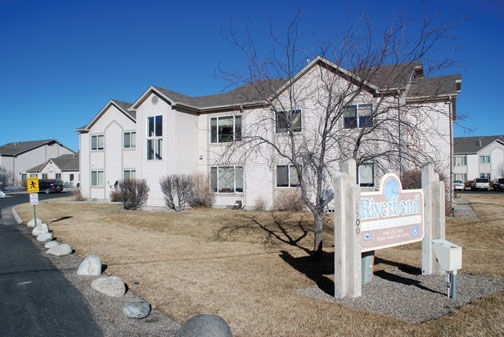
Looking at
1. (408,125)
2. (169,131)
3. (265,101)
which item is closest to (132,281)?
(265,101)

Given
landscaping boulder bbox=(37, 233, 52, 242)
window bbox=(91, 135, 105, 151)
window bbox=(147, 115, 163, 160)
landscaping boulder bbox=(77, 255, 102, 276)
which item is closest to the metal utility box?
landscaping boulder bbox=(77, 255, 102, 276)

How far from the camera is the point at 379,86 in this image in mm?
9008

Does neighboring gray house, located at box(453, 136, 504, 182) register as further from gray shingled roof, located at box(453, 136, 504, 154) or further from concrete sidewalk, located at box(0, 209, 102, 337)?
concrete sidewalk, located at box(0, 209, 102, 337)

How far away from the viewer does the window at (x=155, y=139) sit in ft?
74.9

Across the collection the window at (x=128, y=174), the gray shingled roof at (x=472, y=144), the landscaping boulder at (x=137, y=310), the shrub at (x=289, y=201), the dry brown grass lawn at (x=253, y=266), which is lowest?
the dry brown grass lawn at (x=253, y=266)

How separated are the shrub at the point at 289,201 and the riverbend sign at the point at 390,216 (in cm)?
1236

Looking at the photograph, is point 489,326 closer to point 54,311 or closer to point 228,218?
point 54,311

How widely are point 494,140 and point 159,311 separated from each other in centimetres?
6789

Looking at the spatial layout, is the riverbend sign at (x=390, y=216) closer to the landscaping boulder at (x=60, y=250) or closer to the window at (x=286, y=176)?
the landscaping boulder at (x=60, y=250)

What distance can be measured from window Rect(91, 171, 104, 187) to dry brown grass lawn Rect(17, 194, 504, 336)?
14.3m

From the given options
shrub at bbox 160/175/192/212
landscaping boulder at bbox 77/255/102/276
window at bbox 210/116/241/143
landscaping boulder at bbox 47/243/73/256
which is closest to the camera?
landscaping boulder at bbox 77/255/102/276

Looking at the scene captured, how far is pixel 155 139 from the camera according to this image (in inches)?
902

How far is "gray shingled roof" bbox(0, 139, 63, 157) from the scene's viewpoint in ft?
216

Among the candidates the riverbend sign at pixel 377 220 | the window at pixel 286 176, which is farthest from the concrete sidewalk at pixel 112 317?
the window at pixel 286 176
